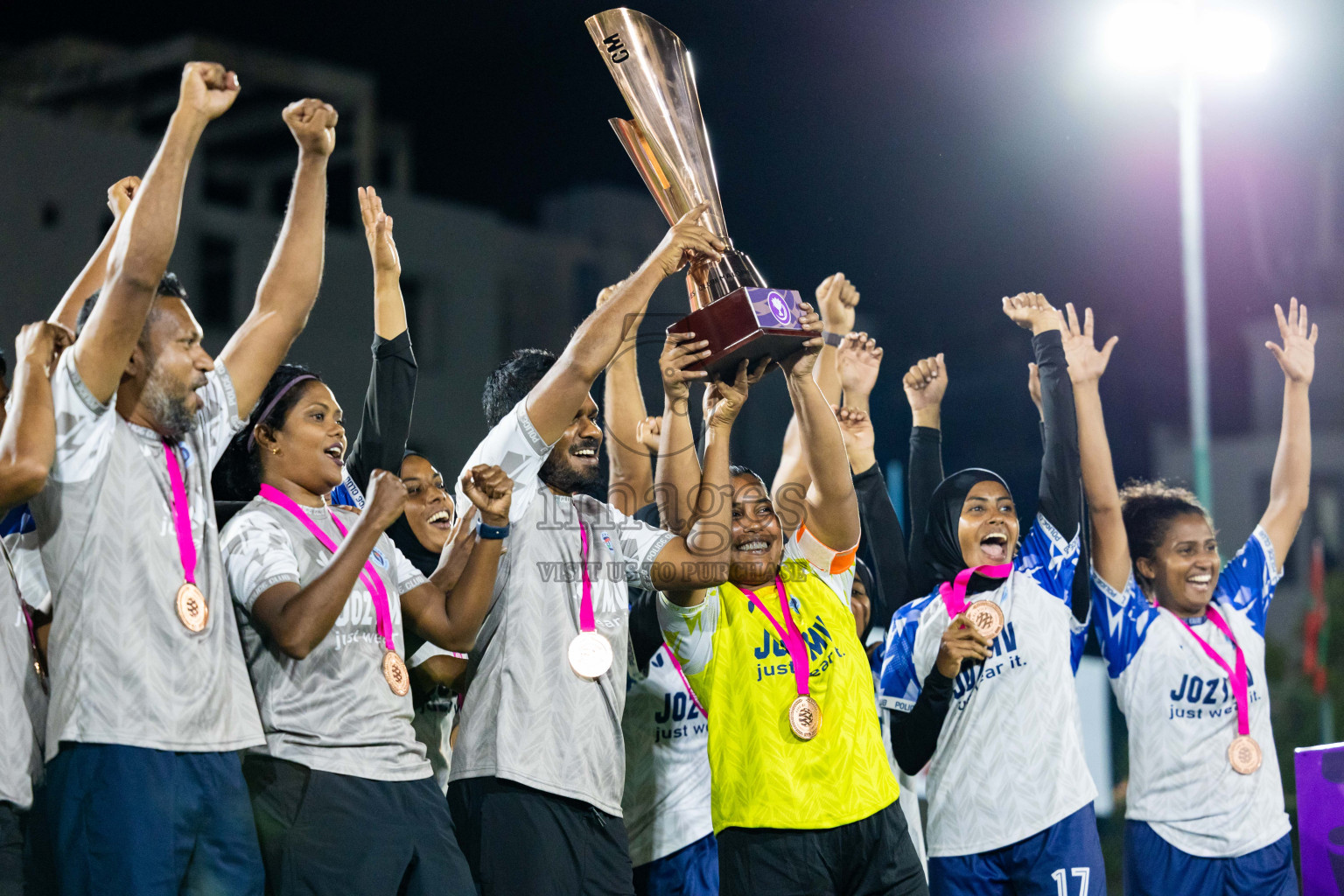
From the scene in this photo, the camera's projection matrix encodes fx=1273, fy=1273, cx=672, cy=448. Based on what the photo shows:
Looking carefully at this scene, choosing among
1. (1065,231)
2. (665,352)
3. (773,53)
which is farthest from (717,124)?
(665,352)

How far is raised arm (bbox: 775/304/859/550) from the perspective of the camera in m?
3.25

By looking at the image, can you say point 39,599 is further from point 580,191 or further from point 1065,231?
point 580,191

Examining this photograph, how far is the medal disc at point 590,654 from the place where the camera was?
280 centimetres

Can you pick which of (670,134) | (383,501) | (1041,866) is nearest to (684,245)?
(670,134)

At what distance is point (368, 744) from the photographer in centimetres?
254

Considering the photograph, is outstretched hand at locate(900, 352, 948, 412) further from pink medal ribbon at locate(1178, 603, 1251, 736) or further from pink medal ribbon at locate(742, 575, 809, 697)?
pink medal ribbon at locate(742, 575, 809, 697)

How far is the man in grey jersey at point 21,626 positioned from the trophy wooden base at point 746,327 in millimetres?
1405

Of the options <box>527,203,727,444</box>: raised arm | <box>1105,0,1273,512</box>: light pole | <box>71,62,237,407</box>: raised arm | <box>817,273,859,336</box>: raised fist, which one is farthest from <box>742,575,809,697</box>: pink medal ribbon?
<box>1105,0,1273,512</box>: light pole

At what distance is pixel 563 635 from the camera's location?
2.83 m

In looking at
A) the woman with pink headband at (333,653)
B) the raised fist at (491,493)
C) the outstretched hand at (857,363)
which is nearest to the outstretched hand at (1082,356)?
the outstretched hand at (857,363)

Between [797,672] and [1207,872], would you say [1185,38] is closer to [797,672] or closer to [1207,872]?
[1207,872]

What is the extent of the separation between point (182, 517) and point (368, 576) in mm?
453

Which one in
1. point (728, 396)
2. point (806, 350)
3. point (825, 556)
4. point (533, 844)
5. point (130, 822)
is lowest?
point (533, 844)

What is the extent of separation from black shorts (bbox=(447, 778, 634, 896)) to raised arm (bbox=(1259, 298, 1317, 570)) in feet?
8.84
